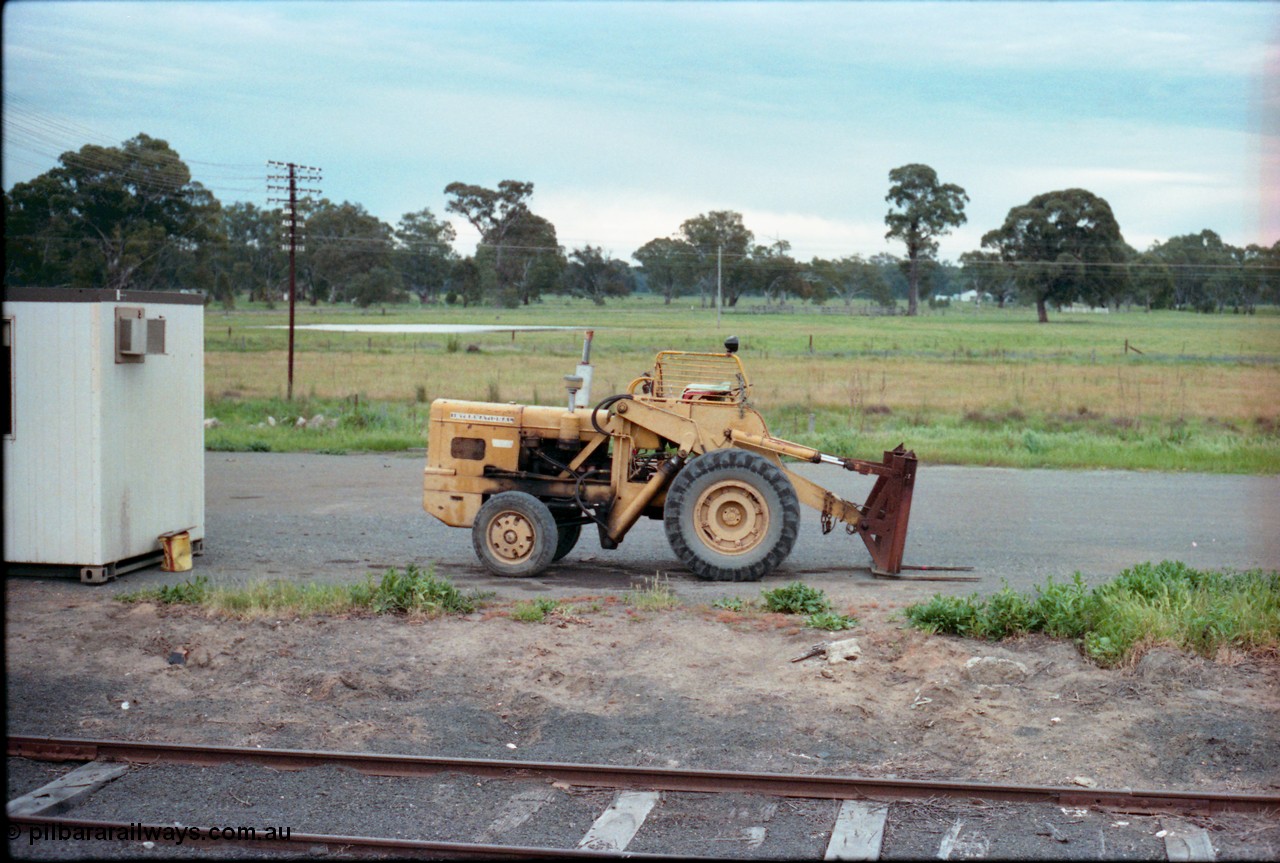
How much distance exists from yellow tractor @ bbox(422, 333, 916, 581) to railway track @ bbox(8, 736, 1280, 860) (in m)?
4.85

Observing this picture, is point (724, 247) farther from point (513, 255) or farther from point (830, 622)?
point (830, 622)

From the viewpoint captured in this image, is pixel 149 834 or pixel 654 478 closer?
pixel 149 834

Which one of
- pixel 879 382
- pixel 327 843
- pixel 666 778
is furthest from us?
pixel 879 382

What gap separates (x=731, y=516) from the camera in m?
11.8

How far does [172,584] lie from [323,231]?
76.5m

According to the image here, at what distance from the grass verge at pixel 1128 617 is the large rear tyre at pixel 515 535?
3.66 meters

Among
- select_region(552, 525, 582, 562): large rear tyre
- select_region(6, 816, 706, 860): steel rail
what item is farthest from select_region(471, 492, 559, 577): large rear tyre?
select_region(6, 816, 706, 860): steel rail

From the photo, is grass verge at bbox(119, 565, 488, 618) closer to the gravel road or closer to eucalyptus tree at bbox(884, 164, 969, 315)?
the gravel road

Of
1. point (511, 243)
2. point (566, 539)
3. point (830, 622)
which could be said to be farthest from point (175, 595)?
point (511, 243)

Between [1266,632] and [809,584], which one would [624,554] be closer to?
[809,584]

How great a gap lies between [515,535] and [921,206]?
237 feet

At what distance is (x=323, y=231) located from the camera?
277 feet

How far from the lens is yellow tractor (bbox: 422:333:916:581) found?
11648mm

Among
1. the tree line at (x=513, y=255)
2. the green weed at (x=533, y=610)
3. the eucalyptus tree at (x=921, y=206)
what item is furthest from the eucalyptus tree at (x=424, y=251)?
the green weed at (x=533, y=610)
